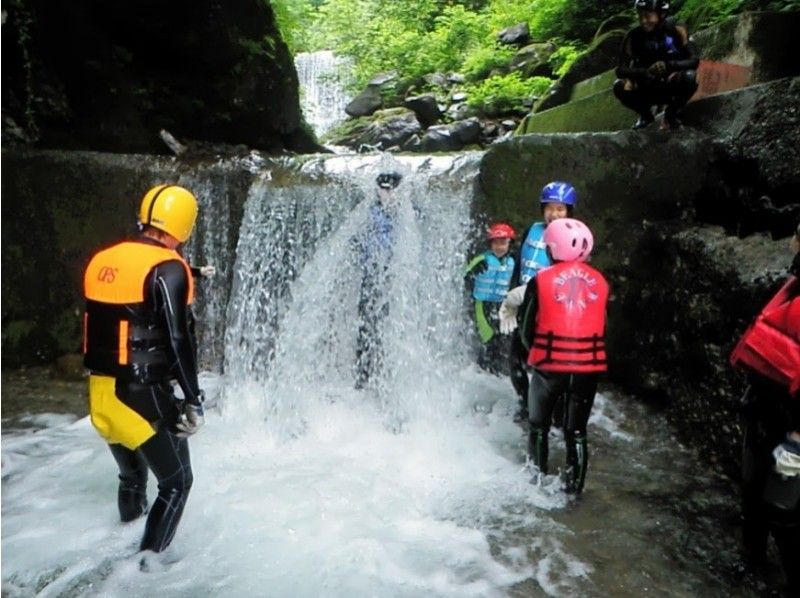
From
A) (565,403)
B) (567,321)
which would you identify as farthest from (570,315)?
(565,403)

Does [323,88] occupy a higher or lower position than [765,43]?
higher

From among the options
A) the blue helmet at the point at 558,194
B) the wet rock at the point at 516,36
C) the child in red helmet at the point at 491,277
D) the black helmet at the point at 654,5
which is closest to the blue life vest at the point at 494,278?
the child in red helmet at the point at 491,277

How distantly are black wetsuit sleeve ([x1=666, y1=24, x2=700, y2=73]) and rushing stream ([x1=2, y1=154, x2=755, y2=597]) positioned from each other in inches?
89.2

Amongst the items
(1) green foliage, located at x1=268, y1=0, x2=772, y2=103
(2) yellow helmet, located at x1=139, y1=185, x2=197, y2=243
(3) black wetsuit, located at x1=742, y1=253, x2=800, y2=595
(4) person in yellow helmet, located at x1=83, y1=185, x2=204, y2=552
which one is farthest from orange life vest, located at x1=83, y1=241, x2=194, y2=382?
(1) green foliage, located at x1=268, y1=0, x2=772, y2=103

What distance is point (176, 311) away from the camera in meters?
2.83

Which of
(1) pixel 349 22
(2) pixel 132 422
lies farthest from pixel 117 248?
(1) pixel 349 22

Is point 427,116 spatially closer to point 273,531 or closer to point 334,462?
point 334,462

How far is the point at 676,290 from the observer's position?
5328mm

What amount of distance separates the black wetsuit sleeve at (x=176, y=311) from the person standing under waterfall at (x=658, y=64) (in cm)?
527

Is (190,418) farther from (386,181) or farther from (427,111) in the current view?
(427,111)

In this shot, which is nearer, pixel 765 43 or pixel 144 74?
pixel 765 43

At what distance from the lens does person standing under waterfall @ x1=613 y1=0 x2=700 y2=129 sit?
18.9ft

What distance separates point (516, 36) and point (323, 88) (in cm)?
744

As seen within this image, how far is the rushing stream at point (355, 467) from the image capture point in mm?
3287
